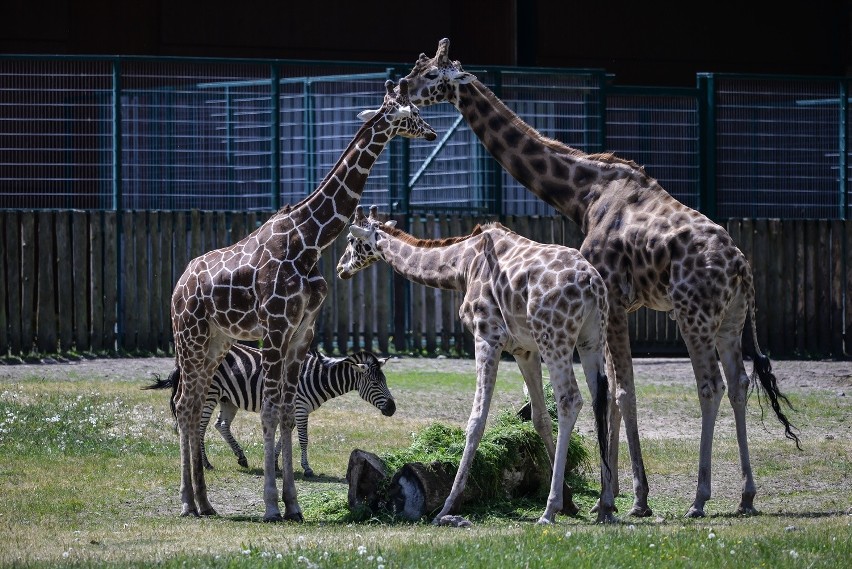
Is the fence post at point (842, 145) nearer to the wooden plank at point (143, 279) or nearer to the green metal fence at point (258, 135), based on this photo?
the green metal fence at point (258, 135)

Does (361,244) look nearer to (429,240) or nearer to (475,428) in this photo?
(429,240)

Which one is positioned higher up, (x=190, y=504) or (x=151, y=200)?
(x=151, y=200)

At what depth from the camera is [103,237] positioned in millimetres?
18469

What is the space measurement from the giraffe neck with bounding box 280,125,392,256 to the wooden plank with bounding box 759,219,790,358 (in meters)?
10.4

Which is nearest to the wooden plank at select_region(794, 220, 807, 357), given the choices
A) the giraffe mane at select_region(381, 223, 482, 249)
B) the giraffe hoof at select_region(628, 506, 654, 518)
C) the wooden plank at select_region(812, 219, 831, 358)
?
the wooden plank at select_region(812, 219, 831, 358)

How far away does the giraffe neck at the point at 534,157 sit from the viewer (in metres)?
11.6

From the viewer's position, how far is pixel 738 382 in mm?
10547

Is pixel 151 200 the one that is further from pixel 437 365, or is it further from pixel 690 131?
pixel 690 131

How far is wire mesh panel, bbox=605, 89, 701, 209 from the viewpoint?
20.0 meters

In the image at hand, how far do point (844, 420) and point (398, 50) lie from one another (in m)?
11.9

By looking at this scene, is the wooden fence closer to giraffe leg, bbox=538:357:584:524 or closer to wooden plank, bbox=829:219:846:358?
wooden plank, bbox=829:219:846:358

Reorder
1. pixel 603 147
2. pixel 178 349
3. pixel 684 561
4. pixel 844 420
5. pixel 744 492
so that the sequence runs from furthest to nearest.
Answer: pixel 603 147
pixel 844 420
pixel 178 349
pixel 744 492
pixel 684 561

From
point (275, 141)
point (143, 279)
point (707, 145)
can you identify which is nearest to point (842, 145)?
point (707, 145)

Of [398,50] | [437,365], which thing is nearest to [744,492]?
[437,365]
